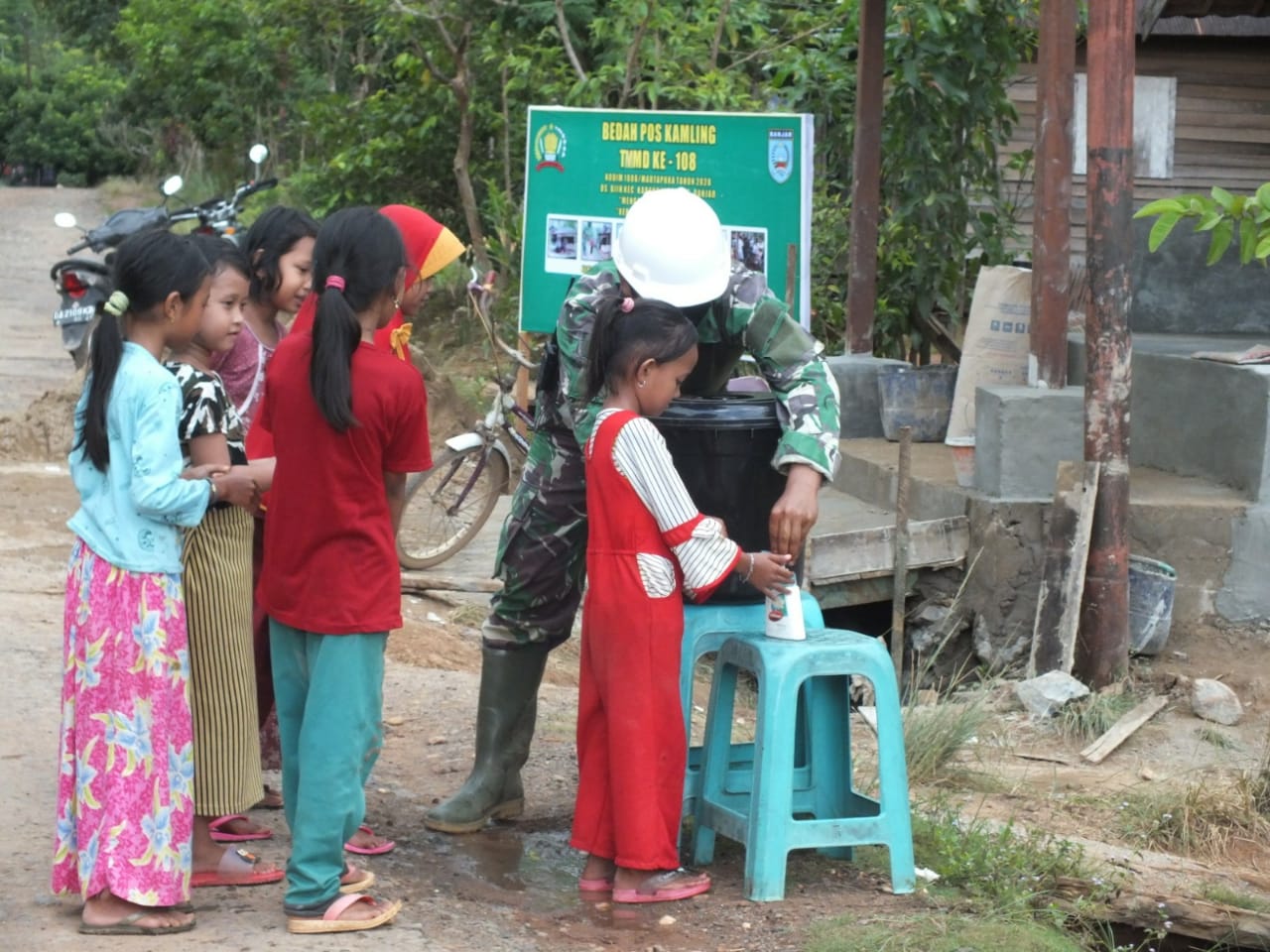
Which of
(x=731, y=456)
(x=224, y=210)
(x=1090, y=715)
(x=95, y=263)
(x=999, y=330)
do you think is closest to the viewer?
(x=731, y=456)

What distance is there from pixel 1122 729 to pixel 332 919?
3.34 meters

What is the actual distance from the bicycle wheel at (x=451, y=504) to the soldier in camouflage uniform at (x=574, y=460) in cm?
323

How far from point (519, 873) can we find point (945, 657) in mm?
3435

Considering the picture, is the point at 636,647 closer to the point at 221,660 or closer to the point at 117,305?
the point at 221,660

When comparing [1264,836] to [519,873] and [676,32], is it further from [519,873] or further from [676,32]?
[676,32]

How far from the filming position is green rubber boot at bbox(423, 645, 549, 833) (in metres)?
4.37

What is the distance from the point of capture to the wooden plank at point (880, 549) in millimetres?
6812

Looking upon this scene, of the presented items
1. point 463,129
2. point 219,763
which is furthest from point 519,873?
point 463,129

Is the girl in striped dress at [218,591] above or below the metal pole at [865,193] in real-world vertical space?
below

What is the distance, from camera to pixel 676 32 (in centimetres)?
1016

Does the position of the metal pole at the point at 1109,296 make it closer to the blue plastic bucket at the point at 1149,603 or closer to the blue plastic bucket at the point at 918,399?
the blue plastic bucket at the point at 1149,603

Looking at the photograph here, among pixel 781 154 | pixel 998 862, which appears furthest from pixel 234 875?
pixel 781 154

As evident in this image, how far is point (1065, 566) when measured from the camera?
247 inches

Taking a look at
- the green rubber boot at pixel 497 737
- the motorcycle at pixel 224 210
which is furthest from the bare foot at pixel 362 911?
the motorcycle at pixel 224 210
